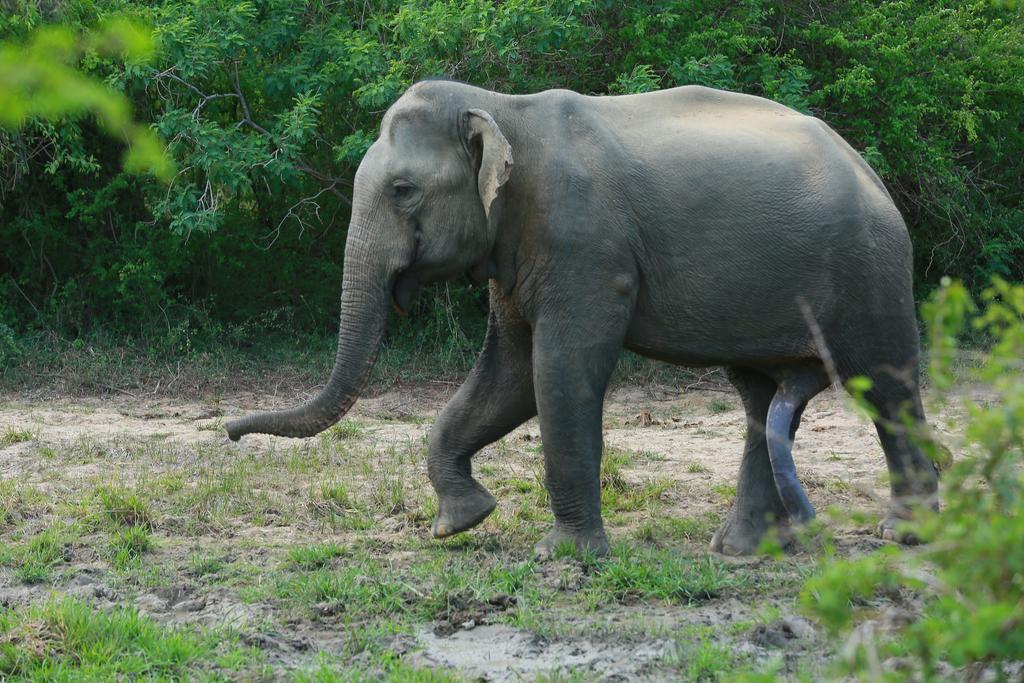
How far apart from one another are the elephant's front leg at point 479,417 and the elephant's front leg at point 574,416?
21.1 inches

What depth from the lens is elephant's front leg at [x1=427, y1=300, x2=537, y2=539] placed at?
6668 mm

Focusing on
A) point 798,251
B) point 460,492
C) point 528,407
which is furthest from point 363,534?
point 798,251

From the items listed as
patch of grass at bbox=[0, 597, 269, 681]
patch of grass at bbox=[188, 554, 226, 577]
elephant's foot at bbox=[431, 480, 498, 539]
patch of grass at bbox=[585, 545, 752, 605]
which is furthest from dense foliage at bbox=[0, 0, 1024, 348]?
patch of grass at bbox=[0, 597, 269, 681]

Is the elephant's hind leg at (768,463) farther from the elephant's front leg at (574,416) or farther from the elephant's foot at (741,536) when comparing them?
→ the elephant's front leg at (574,416)

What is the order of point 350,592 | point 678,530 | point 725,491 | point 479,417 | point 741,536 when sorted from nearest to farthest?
point 350,592, point 741,536, point 479,417, point 678,530, point 725,491

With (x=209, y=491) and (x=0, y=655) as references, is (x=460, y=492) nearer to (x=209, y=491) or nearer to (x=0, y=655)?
(x=209, y=491)

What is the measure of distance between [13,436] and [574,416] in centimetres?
441

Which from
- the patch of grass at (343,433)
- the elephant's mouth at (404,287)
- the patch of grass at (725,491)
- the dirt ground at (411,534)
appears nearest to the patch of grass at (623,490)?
the dirt ground at (411,534)

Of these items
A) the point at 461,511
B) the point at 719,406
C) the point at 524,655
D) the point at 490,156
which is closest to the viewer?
the point at 524,655

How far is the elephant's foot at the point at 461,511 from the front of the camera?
6621mm

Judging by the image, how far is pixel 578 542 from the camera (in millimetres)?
6203

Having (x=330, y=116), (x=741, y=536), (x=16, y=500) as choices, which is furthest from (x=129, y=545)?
(x=330, y=116)

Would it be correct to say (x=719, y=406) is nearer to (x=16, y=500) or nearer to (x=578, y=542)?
(x=578, y=542)

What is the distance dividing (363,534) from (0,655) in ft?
7.37
